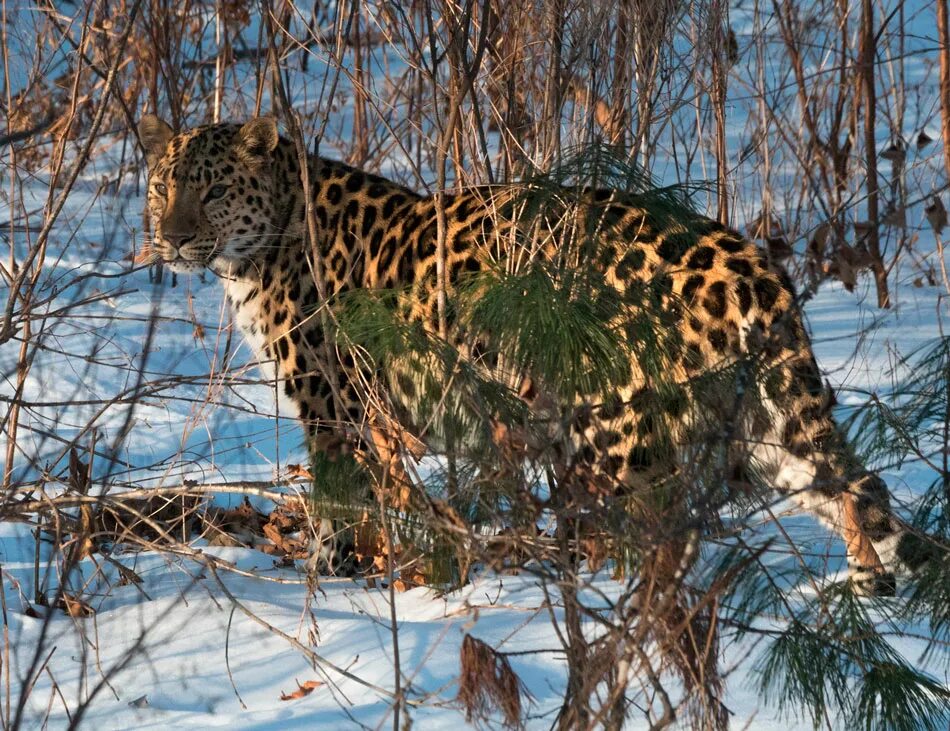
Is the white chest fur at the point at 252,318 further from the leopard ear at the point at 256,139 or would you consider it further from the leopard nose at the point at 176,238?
the leopard ear at the point at 256,139

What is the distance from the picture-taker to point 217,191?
4.96 meters

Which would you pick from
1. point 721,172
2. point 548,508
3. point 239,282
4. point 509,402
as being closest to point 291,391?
point 239,282

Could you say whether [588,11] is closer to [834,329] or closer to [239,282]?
[239,282]

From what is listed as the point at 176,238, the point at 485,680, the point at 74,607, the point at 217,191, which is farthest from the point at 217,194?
the point at 485,680

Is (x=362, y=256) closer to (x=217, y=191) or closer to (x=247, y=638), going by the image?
(x=217, y=191)

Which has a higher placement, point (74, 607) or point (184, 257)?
point (184, 257)

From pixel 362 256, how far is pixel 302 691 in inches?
76.9

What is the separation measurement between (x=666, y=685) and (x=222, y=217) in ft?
8.35

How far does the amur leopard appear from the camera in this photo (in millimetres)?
3639

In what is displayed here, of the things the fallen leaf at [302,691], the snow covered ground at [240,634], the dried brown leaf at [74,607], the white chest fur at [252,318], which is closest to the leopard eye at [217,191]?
the white chest fur at [252,318]

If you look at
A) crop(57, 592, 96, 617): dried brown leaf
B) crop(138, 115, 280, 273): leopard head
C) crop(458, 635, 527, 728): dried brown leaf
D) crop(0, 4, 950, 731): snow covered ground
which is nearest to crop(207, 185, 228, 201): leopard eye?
crop(138, 115, 280, 273): leopard head

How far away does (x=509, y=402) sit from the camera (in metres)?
3.04

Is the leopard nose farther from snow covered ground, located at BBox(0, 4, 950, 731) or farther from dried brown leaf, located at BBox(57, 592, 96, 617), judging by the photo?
dried brown leaf, located at BBox(57, 592, 96, 617)

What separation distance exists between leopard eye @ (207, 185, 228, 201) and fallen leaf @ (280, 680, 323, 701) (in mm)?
2140
